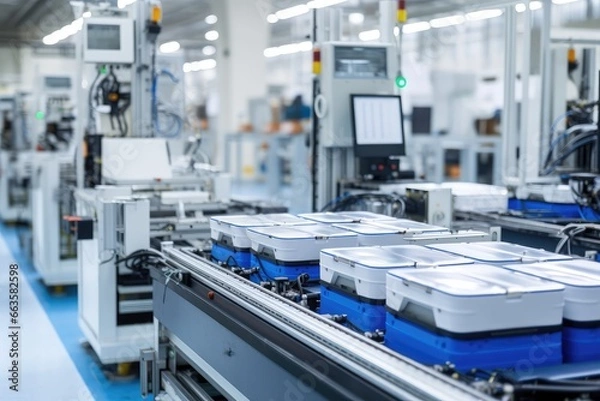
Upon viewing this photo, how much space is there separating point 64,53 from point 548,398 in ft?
60.2

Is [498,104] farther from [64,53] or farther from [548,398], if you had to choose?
[64,53]

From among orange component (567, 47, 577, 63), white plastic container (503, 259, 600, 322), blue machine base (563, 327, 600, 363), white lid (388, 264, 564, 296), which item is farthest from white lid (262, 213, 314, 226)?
orange component (567, 47, 577, 63)

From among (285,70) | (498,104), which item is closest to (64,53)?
(285,70)

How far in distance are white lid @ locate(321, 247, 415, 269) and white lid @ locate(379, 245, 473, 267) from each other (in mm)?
31

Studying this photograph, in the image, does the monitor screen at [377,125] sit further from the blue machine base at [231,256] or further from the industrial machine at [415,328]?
the industrial machine at [415,328]

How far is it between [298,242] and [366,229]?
1.24 ft

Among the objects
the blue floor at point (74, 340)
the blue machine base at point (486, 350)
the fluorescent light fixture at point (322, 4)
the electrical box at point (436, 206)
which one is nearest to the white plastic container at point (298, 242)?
the blue machine base at point (486, 350)

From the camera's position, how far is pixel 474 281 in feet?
6.29

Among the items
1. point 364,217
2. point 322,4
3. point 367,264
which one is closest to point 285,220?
point 364,217

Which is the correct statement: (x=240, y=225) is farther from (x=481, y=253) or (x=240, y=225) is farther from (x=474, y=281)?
(x=474, y=281)

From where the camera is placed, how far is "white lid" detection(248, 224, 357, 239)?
8.75ft

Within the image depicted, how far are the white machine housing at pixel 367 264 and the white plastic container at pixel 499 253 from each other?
0.08m

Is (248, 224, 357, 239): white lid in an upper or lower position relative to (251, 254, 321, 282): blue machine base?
upper

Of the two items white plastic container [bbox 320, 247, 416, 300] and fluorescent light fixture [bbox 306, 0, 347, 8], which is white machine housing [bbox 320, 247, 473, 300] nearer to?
white plastic container [bbox 320, 247, 416, 300]
